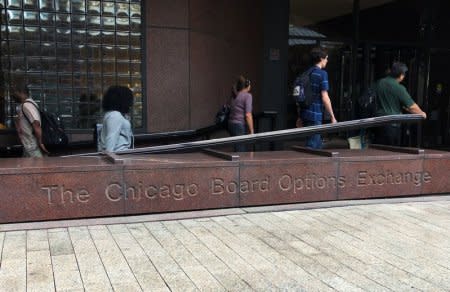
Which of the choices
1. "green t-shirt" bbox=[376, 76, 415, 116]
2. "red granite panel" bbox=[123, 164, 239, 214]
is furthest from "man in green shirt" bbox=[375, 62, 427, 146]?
"red granite panel" bbox=[123, 164, 239, 214]

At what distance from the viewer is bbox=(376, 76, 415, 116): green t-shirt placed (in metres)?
6.54

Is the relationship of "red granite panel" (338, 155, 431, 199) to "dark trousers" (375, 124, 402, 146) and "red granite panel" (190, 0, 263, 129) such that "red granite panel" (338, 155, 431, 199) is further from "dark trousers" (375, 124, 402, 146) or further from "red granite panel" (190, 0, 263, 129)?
"red granite panel" (190, 0, 263, 129)

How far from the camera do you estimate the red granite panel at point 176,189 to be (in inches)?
200

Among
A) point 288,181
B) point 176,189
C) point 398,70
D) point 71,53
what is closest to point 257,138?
point 288,181

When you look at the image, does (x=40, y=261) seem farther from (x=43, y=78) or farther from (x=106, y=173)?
(x=43, y=78)

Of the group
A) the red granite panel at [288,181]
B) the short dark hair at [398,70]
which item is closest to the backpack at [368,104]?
the short dark hair at [398,70]

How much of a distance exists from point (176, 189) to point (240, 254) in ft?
4.60

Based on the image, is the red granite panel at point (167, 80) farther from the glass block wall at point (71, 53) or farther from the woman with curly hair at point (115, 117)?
the woman with curly hair at point (115, 117)

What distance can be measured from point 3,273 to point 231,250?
1856mm

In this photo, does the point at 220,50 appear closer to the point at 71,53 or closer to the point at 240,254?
the point at 71,53

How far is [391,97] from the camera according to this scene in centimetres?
665

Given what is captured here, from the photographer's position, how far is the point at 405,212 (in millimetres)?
5602

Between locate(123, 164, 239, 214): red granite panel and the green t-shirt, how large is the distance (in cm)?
263

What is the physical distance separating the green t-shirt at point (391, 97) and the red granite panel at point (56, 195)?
389 centimetres
